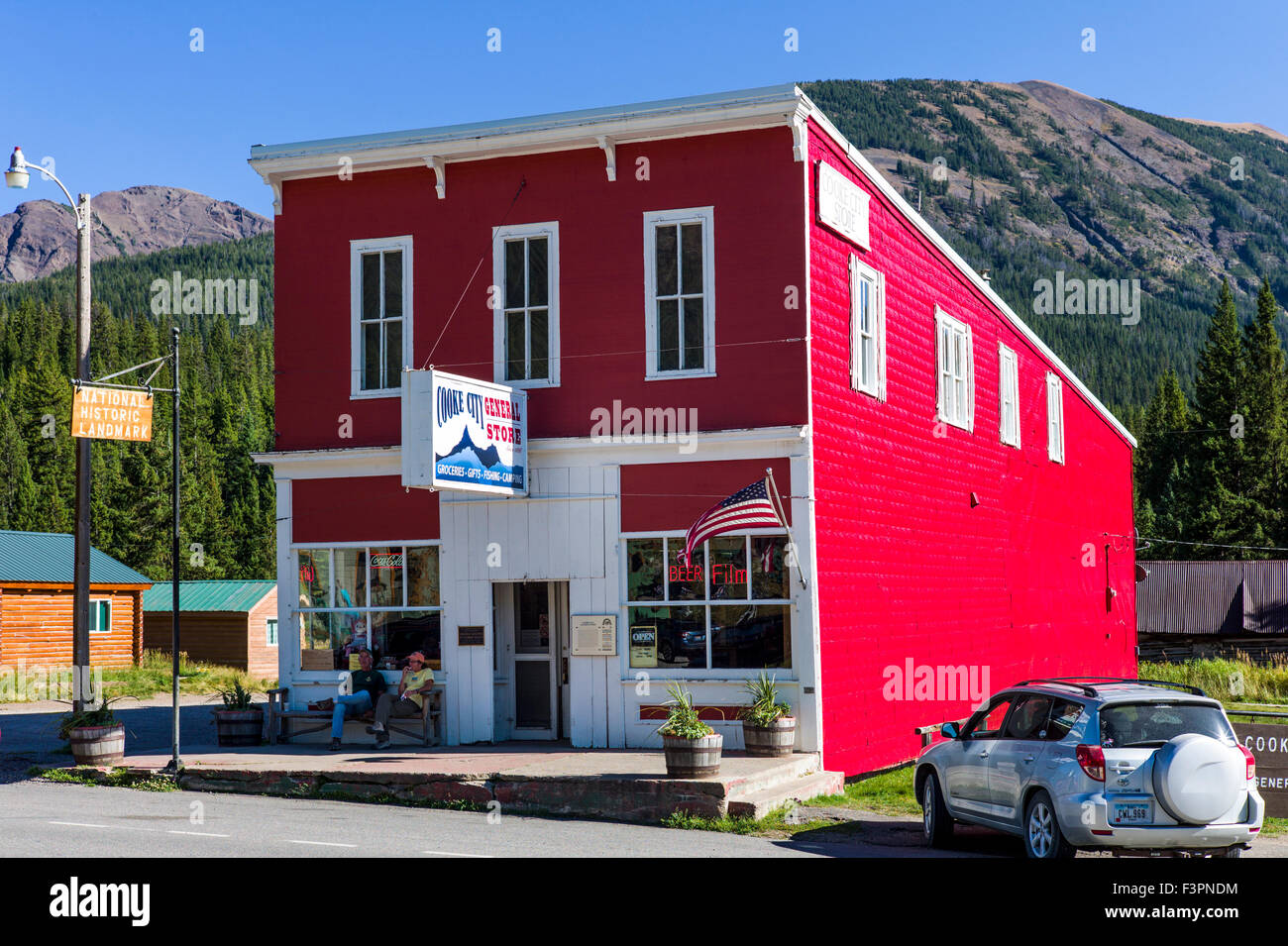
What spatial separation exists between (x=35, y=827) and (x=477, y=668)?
Result: 6378mm

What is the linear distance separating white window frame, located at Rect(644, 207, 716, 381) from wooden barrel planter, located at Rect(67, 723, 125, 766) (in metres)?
8.22

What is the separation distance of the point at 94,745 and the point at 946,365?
1446 centimetres

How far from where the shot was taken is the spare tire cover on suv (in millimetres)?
9961

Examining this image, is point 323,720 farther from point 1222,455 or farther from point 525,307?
point 1222,455

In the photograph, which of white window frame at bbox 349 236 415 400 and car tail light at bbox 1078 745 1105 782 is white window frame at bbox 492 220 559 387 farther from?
car tail light at bbox 1078 745 1105 782

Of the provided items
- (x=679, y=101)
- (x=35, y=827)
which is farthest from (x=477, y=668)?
(x=679, y=101)

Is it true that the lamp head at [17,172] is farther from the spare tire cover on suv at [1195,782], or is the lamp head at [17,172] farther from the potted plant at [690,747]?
the spare tire cover on suv at [1195,782]

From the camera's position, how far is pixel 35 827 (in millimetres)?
12523

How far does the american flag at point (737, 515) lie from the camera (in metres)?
15.8

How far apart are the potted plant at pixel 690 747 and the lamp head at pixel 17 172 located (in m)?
12.5

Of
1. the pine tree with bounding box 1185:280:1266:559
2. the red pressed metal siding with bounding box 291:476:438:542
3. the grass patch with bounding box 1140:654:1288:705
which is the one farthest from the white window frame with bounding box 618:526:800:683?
the pine tree with bounding box 1185:280:1266:559

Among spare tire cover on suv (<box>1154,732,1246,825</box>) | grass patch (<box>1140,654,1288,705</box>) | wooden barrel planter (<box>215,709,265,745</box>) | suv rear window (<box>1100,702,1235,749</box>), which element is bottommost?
grass patch (<box>1140,654,1288,705</box>)

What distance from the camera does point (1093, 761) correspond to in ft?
33.3

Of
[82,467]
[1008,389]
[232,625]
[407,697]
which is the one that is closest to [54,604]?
[232,625]
